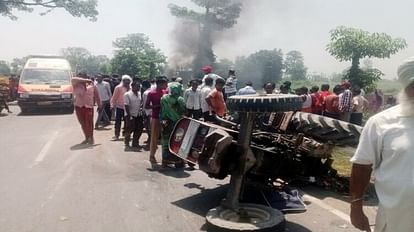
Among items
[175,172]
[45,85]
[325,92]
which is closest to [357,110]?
[325,92]

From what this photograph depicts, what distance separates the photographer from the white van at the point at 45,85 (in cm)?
1562

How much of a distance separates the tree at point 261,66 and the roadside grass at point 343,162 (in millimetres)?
38873

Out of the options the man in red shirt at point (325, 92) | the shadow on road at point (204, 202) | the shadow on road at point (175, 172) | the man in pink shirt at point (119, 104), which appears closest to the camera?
the shadow on road at point (204, 202)

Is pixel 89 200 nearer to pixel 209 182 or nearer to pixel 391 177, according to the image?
pixel 209 182

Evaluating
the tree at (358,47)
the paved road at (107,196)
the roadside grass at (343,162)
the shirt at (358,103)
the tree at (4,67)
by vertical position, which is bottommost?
the tree at (4,67)

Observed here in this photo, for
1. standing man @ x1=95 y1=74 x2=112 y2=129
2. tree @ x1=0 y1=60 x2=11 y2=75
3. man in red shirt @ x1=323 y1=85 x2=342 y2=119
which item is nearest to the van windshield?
standing man @ x1=95 y1=74 x2=112 y2=129

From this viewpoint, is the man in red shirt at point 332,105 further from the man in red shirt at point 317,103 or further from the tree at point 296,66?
the tree at point 296,66

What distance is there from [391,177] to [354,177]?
237 mm

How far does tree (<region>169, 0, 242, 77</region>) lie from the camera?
42.6m

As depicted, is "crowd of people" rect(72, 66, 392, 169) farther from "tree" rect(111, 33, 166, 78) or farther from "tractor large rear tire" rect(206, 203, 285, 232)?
"tree" rect(111, 33, 166, 78)

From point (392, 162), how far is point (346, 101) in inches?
312

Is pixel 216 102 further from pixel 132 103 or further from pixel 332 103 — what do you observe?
pixel 332 103

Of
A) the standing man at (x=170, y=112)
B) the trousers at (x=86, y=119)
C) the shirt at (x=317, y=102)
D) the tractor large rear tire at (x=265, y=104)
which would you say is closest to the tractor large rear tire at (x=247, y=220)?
the tractor large rear tire at (x=265, y=104)

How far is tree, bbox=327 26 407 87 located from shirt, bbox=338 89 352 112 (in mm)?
8742
